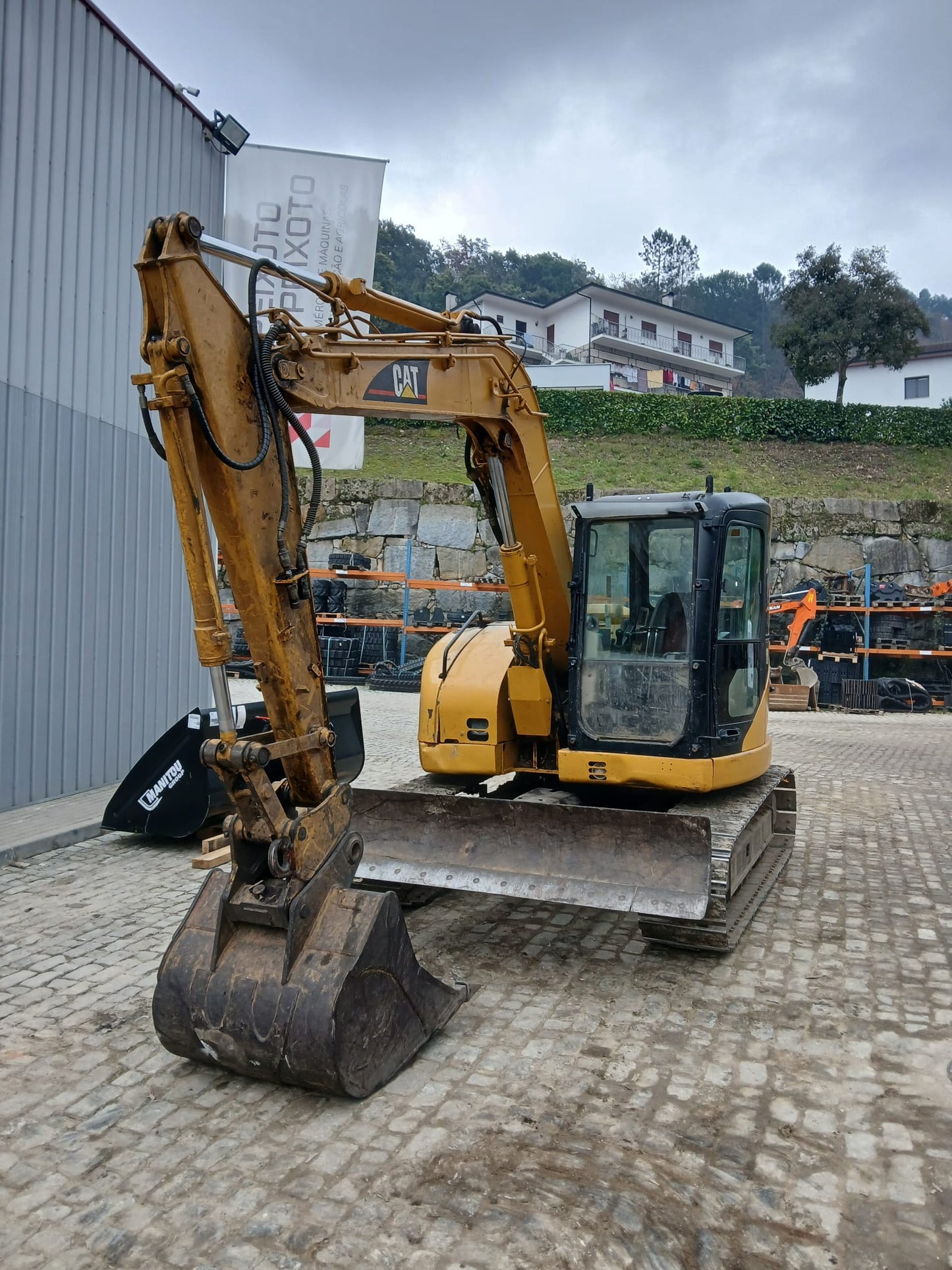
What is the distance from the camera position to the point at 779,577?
936 inches

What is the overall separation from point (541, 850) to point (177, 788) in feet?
11.2

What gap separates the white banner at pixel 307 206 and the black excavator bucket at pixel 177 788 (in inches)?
193

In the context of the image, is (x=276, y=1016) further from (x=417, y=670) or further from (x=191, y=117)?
(x=417, y=670)

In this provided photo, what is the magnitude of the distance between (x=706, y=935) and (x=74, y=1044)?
9.74 ft

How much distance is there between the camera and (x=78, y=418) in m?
9.02

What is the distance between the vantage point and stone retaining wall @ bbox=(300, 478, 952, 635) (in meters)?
23.7

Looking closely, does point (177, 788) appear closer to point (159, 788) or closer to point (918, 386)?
point (159, 788)

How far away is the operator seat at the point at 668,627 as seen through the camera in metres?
5.61

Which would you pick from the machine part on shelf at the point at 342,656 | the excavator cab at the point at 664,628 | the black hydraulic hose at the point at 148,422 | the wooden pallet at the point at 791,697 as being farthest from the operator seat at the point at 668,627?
the machine part on shelf at the point at 342,656

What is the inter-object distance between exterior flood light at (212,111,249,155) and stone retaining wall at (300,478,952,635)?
11.9 meters

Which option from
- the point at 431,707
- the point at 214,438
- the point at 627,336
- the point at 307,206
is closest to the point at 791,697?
the point at 307,206

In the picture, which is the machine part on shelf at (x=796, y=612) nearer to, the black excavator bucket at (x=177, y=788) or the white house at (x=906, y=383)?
the black excavator bucket at (x=177, y=788)

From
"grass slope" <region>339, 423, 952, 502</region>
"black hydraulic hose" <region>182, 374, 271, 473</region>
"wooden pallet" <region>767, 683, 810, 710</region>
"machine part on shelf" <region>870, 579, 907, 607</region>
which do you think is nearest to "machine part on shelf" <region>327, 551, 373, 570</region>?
"grass slope" <region>339, 423, 952, 502</region>

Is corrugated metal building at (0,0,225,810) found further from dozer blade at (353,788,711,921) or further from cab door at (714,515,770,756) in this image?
cab door at (714,515,770,756)
